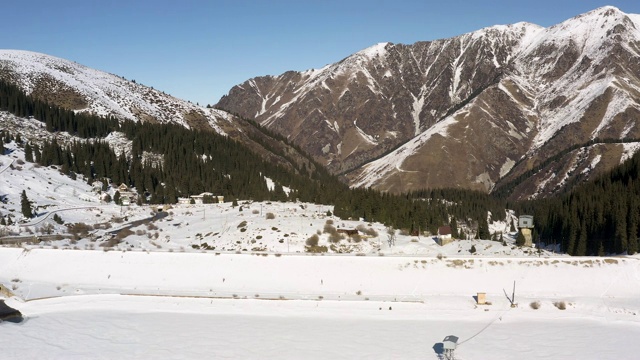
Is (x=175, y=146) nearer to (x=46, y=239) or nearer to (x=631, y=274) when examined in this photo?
(x=46, y=239)

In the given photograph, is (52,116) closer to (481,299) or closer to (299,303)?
(299,303)

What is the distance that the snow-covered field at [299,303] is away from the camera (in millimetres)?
40656

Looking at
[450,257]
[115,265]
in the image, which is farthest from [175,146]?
[450,257]

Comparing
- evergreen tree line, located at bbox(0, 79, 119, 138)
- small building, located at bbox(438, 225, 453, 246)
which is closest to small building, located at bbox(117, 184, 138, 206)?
evergreen tree line, located at bbox(0, 79, 119, 138)

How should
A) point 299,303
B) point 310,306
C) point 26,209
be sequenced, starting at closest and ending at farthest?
1. point 310,306
2. point 299,303
3. point 26,209

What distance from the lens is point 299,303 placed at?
51.5 metres

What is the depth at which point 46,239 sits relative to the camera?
7306cm

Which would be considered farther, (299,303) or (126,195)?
(126,195)

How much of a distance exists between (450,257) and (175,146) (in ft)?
379

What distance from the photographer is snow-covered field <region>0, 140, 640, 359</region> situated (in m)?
40.7

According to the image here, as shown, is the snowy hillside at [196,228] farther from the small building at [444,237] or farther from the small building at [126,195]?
the small building at [126,195]

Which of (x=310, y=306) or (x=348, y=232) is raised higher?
(x=348, y=232)

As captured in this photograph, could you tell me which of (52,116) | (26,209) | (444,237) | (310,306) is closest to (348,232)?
(444,237)

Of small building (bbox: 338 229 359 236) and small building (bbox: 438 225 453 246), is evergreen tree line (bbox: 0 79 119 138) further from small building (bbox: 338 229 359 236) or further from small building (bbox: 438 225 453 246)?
small building (bbox: 438 225 453 246)
